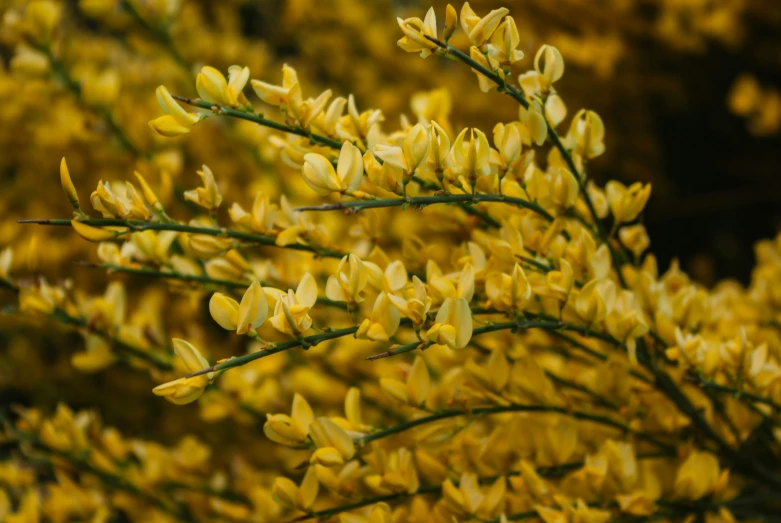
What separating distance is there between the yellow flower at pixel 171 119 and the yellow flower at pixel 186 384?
0.52ft

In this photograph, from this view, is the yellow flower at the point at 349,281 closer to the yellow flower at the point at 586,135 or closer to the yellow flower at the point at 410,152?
the yellow flower at the point at 410,152

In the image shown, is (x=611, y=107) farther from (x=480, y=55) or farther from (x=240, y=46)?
(x=480, y=55)

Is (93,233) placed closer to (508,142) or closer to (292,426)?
(292,426)

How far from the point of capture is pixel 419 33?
517mm

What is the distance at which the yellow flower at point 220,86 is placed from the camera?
529 millimetres

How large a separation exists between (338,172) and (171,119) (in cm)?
13

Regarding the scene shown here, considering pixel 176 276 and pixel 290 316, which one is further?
pixel 176 276

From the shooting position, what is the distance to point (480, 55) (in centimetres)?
53

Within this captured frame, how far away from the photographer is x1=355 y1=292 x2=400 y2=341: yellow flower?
1.62 ft

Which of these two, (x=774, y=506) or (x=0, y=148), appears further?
(x=0, y=148)

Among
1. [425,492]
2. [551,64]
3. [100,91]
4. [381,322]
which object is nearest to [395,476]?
[425,492]

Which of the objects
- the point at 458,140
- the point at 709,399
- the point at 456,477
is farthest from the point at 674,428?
the point at 458,140

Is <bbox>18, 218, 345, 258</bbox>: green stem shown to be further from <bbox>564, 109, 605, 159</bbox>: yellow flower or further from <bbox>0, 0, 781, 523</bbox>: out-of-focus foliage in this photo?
<bbox>564, 109, 605, 159</bbox>: yellow flower

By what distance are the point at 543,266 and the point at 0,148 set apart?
4.83 ft
